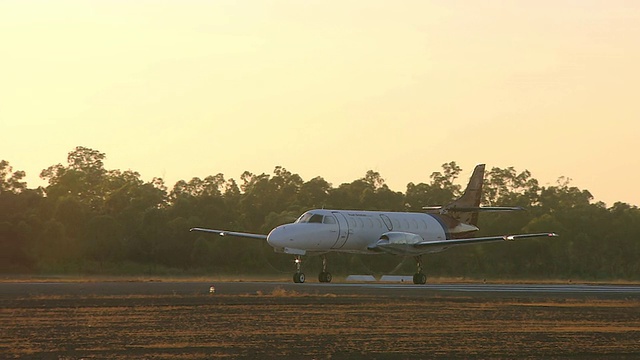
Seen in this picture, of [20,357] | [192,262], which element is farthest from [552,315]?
[192,262]

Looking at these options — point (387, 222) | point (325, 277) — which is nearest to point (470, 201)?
point (387, 222)

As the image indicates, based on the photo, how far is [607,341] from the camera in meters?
21.4

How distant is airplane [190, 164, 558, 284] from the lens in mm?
50438

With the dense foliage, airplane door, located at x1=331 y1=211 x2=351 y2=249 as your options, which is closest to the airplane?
airplane door, located at x1=331 y1=211 x2=351 y2=249

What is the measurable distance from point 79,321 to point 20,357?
22.1 ft

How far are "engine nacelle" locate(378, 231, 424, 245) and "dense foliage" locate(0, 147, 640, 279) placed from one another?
1509cm

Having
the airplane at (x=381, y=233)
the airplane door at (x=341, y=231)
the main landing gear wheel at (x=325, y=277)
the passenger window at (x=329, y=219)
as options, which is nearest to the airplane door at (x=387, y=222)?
the airplane at (x=381, y=233)

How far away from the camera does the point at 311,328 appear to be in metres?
23.4

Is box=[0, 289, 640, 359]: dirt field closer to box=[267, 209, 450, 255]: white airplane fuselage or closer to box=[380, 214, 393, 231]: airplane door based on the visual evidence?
box=[267, 209, 450, 255]: white airplane fuselage

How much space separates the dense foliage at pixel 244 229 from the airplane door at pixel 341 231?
1598 centimetres

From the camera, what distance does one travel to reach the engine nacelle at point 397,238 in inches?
2117

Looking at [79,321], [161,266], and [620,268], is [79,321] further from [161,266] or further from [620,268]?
[620,268]

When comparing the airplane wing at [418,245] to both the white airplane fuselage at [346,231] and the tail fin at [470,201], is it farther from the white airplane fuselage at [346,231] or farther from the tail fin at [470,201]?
the tail fin at [470,201]

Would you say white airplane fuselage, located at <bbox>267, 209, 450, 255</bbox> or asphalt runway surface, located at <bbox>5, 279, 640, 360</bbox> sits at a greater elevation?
white airplane fuselage, located at <bbox>267, 209, 450, 255</bbox>
